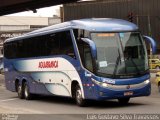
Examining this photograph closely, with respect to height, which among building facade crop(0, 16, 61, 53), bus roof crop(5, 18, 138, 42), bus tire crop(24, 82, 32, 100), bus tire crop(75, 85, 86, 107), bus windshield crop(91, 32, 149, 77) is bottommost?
building facade crop(0, 16, 61, 53)

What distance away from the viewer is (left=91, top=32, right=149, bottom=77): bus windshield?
57.5 ft

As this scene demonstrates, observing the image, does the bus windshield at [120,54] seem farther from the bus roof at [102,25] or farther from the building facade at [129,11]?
the building facade at [129,11]

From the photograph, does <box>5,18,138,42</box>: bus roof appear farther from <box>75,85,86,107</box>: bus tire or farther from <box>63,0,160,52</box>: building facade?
<box>63,0,160,52</box>: building facade

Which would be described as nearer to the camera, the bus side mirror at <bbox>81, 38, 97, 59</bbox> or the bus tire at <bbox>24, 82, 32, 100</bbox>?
the bus side mirror at <bbox>81, 38, 97, 59</bbox>

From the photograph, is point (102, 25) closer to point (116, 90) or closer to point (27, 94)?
point (116, 90)

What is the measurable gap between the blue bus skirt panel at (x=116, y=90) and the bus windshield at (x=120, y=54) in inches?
10.9

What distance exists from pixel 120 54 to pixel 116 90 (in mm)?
1230

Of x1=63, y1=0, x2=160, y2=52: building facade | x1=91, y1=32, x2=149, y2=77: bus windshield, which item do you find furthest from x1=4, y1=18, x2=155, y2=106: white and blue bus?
x1=63, y1=0, x2=160, y2=52: building facade

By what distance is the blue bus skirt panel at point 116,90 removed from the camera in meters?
17.5

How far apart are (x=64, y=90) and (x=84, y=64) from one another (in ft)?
7.51

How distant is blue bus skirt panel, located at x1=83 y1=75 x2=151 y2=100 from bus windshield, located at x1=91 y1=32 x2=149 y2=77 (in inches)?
10.9

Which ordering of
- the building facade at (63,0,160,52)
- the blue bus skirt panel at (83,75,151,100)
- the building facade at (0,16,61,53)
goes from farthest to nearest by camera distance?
the building facade at (0,16,61,53), the building facade at (63,0,160,52), the blue bus skirt panel at (83,75,151,100)

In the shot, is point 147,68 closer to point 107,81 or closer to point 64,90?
point 107,81

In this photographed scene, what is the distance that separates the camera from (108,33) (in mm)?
18000
